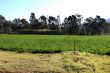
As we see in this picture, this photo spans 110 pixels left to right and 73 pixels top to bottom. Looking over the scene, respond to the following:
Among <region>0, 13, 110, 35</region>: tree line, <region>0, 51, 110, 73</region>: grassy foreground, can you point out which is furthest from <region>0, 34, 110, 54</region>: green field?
<region>0, 13, 110, 35</region>: tree line

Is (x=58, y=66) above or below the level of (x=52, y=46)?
below

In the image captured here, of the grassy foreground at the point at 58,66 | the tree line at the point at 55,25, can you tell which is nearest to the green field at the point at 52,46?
the grassy foreground at the point at 58,66

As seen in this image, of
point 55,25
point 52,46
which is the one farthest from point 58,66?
point 55,25

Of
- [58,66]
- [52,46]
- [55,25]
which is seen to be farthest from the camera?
[55,25]

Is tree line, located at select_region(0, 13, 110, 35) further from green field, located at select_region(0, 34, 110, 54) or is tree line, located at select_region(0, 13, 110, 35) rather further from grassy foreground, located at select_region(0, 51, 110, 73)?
grassy foreground, located at select_region(0, 51, 110, 73)

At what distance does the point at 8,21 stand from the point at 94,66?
401 ft

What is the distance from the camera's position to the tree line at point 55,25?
12244 cm

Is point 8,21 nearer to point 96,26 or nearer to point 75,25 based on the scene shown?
point 75,25

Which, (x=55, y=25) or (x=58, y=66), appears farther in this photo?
(x=55, y=25)

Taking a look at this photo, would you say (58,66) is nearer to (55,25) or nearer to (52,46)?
(52,46)

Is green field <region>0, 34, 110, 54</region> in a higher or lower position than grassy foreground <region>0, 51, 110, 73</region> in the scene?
higher

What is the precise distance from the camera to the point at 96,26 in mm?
128125

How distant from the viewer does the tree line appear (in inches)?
4820

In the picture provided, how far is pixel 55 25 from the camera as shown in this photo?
138 metres
